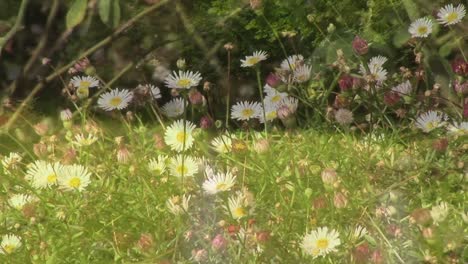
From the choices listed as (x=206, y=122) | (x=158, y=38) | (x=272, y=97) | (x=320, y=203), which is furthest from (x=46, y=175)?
(x=158, y=38)

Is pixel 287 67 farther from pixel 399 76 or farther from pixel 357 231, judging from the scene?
pixel 357 231

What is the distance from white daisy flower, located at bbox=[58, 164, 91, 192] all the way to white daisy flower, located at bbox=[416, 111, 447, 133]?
0.98 meters

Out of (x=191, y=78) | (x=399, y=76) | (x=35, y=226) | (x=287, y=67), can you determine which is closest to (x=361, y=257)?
(x=35, y=226)

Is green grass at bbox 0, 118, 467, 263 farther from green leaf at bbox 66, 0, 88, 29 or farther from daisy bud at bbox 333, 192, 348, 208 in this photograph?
green leaf at bbox 66, 0, 88, 29

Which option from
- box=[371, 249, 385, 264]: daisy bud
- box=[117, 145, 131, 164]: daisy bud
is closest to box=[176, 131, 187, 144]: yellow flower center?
box=[117, 145, 131, 164]: daisy bud

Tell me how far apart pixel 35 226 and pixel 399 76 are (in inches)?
54.4

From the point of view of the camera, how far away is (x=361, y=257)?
190 cm

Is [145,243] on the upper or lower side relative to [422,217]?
upper

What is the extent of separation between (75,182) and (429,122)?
1.03 meters

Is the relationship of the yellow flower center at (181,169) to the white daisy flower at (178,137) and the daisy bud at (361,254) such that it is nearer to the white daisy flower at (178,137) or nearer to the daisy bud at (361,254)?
the white daisy flower at (178,137)

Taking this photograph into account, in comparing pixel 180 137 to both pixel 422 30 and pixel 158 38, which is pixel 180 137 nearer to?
pixel 422 30

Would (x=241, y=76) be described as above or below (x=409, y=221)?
above

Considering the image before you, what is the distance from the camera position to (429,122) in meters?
2.81

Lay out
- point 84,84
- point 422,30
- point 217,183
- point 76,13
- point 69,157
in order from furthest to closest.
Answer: point 76,13
point 84,84
point 422,30
point 69,157
point 217,183
